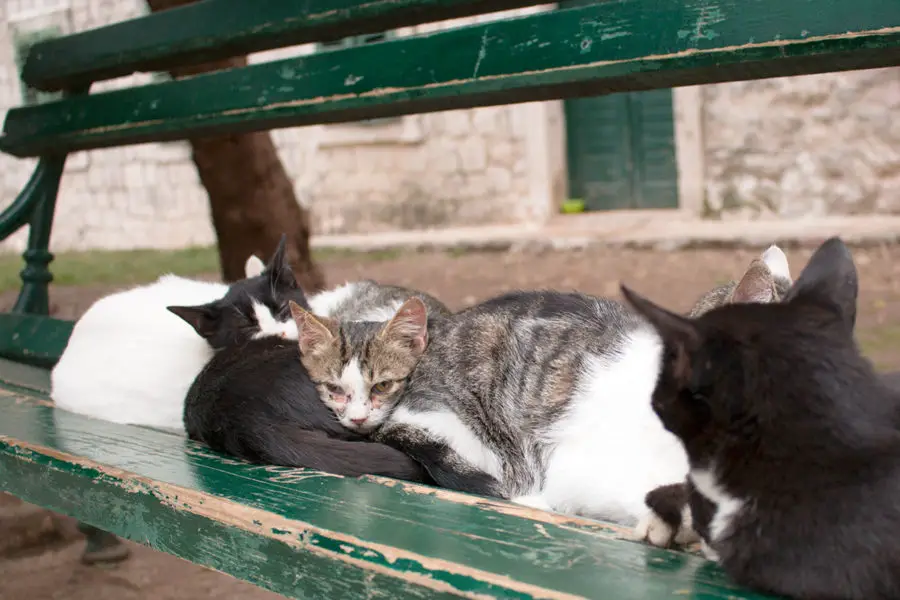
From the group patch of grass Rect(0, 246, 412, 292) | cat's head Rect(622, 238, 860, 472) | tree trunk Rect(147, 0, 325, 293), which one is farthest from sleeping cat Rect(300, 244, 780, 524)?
patch of grass Rect(0, 246, 412, 292)

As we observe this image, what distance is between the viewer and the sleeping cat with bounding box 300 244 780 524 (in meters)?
1.49

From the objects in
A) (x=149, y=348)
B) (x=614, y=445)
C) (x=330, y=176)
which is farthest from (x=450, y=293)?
(x=330, y=176)

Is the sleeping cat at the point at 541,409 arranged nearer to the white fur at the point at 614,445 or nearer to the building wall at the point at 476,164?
the white fur at the point at 614,445

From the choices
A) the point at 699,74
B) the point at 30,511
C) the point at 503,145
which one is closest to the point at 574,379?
the point at 699,74

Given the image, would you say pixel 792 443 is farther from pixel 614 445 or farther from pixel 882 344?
pixel 882 344

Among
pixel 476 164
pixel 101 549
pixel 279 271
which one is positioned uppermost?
pixel 476 164

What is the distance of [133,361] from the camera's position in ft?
8.06

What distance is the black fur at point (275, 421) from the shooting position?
5.42 feet

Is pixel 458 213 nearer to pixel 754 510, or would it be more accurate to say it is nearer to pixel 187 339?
pixel 187 339

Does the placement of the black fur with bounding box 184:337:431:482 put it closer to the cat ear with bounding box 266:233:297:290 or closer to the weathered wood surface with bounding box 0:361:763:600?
the weathered wood surface with bounding box 0:361:763:600

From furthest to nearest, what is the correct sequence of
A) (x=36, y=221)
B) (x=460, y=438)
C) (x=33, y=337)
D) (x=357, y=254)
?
(x=357, y=254), (x=36, y=221), (x=33, y=337), (x=460, y=438)

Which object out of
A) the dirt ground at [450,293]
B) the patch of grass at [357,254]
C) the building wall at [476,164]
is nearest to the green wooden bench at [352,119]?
the dirt ground at [450,293]

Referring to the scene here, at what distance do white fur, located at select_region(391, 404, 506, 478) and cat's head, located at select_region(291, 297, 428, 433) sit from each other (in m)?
0.15

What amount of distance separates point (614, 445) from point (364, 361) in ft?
2.16
